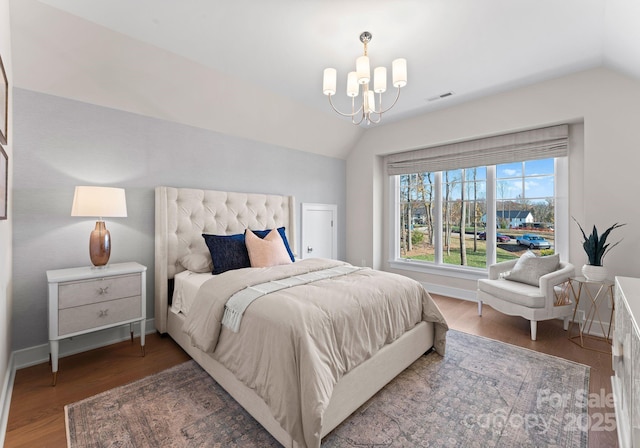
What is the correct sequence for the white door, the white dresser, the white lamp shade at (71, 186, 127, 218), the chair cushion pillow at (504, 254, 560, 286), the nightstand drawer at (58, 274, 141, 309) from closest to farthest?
the white dresser, the nightstand drawer at (58, 274, 141, 309), the white lamp shade at (71, 186, 127, 218), the chair cushion pillow at (504, 254, 560, 286), the white door

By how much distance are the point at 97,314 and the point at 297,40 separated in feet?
9.00

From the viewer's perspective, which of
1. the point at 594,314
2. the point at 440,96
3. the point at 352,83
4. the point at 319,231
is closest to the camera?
the point at 352,83

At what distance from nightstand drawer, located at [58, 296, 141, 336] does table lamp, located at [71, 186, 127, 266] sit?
0.36 meters

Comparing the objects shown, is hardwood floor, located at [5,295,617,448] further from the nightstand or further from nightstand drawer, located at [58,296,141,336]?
nightstand drawer, located at [58,296,141,336]

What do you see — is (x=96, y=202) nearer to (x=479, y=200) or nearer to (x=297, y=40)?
(x=297, y=40)

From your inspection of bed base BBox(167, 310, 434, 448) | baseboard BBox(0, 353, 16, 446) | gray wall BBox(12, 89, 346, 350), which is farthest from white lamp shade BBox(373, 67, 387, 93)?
baseboard BBox(0, 353, 16, 446)

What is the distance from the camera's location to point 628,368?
1439 mm

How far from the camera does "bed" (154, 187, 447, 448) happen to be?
1.52 meters

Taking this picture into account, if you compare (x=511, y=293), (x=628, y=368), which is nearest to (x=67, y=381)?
(x=628, y=368)

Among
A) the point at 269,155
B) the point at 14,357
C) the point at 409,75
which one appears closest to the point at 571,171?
the point at 409,75

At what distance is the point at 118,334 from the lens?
271 cm

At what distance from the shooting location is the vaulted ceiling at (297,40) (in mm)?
1976

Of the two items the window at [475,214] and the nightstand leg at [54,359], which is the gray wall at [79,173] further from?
the window at [475,214]

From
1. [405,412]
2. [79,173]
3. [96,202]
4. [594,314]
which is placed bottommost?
[405,412]
